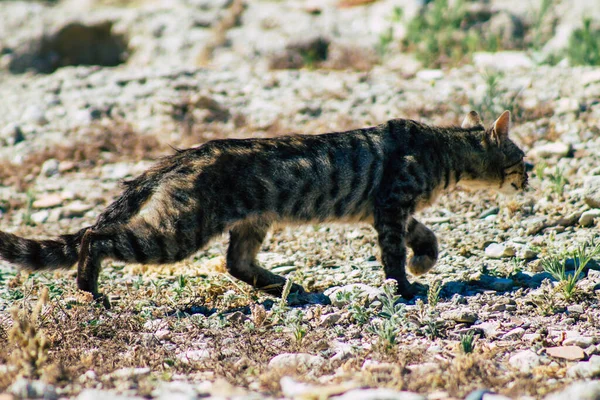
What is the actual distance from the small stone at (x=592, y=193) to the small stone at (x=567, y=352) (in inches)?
101

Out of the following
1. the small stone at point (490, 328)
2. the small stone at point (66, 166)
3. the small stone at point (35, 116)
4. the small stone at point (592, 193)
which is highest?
the small stone at point (592, 193)

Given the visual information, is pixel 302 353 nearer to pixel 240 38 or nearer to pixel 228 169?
pixel 228 169

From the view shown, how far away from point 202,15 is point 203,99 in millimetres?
4502

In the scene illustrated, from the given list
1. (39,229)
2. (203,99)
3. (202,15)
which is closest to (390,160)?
(39,229)

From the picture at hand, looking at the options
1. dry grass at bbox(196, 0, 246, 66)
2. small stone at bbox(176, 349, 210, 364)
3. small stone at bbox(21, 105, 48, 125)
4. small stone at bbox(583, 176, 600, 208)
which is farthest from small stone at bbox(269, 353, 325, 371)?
dry grass at bbox(196, 0, 246, 66)

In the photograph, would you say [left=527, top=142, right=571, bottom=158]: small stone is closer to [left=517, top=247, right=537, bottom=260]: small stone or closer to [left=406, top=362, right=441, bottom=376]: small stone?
[left=517, top=247, right=537, bottom=260]: small stone

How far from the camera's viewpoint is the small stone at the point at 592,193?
679 cm

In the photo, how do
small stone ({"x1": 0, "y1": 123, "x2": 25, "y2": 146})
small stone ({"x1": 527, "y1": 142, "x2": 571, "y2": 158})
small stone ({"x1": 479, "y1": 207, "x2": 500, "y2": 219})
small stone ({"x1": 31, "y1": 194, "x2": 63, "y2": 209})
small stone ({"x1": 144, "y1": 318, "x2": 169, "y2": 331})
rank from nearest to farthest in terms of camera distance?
small stone ({"x1": 144, "y1": 318, "x2": 169, "y2": 331}) < small stone ({"x1": 479, "y1": 207, "x2": 500, "y2": 219}) < small stone ({"x1": 527, "y1": 142, "x2": 571, "y2": 158}) < small stone ({"x1": 31, "y1": 194, "x2": 63, "y2": 209}) < small stone ({"x1": 0, "y1": 123, "x2": 25, "y2": 146})

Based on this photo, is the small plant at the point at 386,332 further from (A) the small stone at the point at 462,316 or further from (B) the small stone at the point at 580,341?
(B) the small stone at the point at 580,341

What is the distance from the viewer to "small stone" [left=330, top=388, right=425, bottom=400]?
346cm

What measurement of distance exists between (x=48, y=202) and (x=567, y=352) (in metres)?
6.08

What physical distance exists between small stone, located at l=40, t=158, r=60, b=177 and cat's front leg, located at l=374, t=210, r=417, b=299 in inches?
196

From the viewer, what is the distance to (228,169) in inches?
222

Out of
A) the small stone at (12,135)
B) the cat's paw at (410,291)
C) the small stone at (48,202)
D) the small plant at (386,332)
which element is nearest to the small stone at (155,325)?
the small plant at (386,332)
